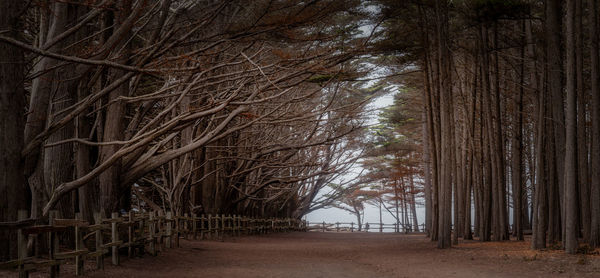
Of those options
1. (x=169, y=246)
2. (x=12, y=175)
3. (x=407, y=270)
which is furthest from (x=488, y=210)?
(x=12, y=175)

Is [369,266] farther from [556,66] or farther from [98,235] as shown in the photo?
[556,66]

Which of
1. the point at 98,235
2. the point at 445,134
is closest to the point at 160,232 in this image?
the point at 98,235

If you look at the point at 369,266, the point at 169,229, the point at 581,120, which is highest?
the point at 581,120

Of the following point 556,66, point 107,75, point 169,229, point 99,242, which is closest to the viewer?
point 99,242

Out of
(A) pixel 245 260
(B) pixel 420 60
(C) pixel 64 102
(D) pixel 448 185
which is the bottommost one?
(A) pixel 245 260

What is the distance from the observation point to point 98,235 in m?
9.20

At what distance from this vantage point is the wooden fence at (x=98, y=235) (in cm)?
683

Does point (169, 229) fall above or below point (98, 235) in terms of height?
below

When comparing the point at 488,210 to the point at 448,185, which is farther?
the point at 488,210

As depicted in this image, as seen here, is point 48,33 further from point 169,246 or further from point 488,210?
point 488,210

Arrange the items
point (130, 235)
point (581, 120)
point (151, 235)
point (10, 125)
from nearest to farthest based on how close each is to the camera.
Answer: point (10, 125)
point (130, 235)
point (151, 235)
point (581, 120)

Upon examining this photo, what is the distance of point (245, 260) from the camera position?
12727 mm

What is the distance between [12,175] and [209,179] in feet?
48.1

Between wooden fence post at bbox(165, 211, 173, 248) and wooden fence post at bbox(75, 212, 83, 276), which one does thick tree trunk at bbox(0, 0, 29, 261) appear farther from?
wooden fence post at bbox(165, 211, 173, 248)
